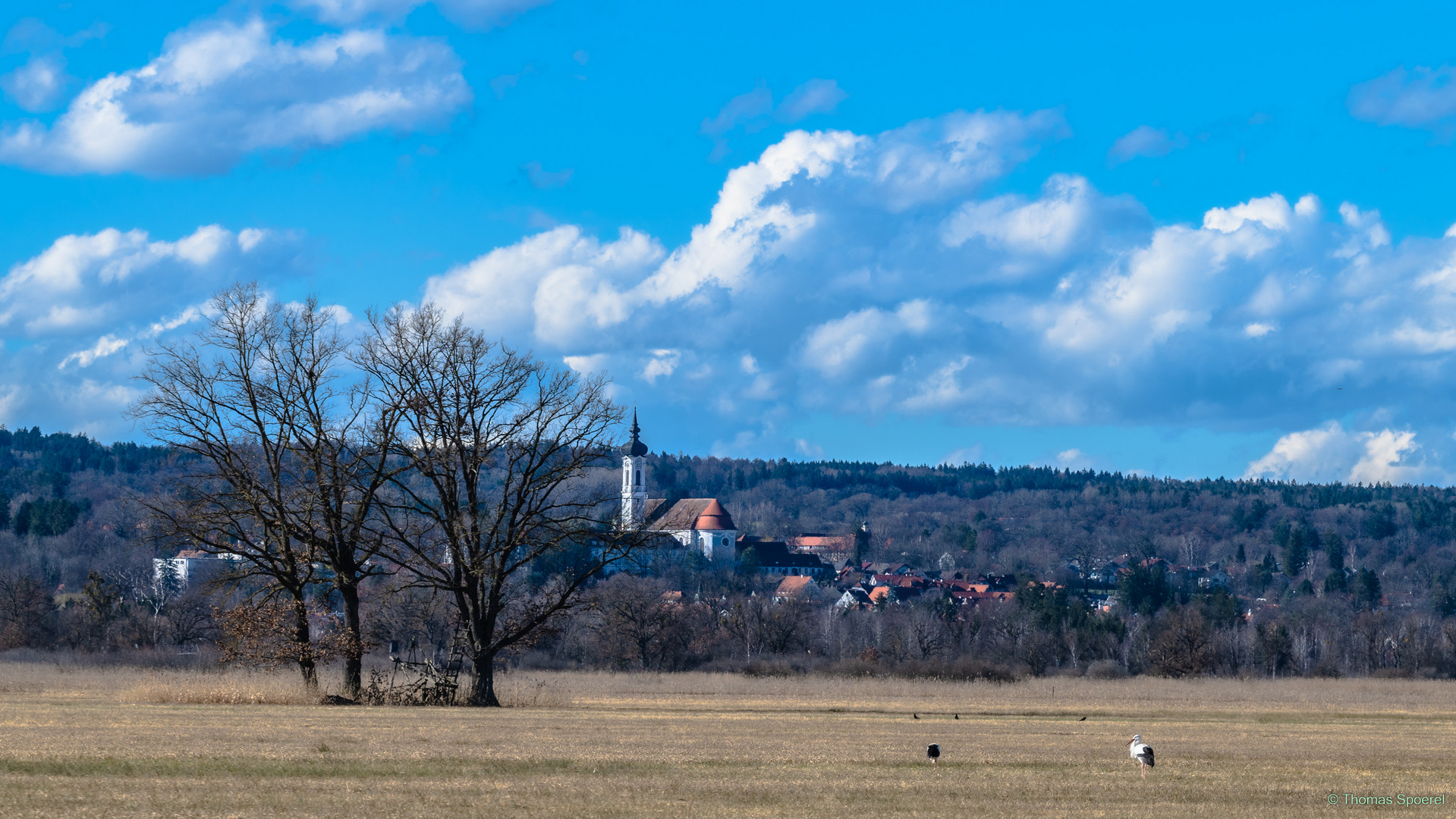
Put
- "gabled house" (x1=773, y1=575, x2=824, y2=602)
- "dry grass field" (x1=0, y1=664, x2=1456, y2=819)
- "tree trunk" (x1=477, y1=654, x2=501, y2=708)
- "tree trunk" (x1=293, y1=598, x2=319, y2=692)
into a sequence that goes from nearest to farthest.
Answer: "dry grass field" (x1=0, y1=664, x2=1456, y2=819), "tree trunk" (x1=293, y1=598, x2=319, y2=692), "tree trunk" (x1=477, y1=654, x2=501, y2=708), "gabled house" (x1=773, y1=575, x2=824, y2=602)

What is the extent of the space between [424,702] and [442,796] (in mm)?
20101

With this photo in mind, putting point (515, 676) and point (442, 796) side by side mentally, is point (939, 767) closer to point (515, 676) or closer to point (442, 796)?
point (442, 796)

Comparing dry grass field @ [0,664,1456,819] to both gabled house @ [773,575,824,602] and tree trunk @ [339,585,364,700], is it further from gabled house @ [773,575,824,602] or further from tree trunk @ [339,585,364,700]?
gabled house @ [773,575,824,602]

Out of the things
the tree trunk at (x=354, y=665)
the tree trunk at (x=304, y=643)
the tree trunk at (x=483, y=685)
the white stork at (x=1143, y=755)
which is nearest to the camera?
the white stork at (x=1143, y=755)

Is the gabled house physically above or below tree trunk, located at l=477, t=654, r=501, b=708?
above

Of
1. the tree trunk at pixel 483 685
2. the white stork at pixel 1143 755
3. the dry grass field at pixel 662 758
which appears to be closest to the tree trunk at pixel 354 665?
the dry grass field at pixel 662 758

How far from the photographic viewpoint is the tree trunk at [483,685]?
3672cm

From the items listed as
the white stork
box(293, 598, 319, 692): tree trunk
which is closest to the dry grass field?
the white stork

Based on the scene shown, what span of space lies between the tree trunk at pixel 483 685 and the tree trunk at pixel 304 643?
4101mm

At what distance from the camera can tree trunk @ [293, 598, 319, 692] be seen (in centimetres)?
3647

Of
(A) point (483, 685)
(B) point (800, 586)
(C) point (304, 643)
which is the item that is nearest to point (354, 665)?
(C) point (304, 643)

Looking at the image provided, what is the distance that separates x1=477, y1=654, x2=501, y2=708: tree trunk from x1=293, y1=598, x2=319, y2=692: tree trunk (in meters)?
4.10

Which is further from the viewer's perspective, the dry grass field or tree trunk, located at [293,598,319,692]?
tree trunk, located at [293,598,319,692]

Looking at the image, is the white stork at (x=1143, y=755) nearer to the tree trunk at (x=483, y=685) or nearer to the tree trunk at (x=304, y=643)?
the tree trunk at (x=483, y=685)
